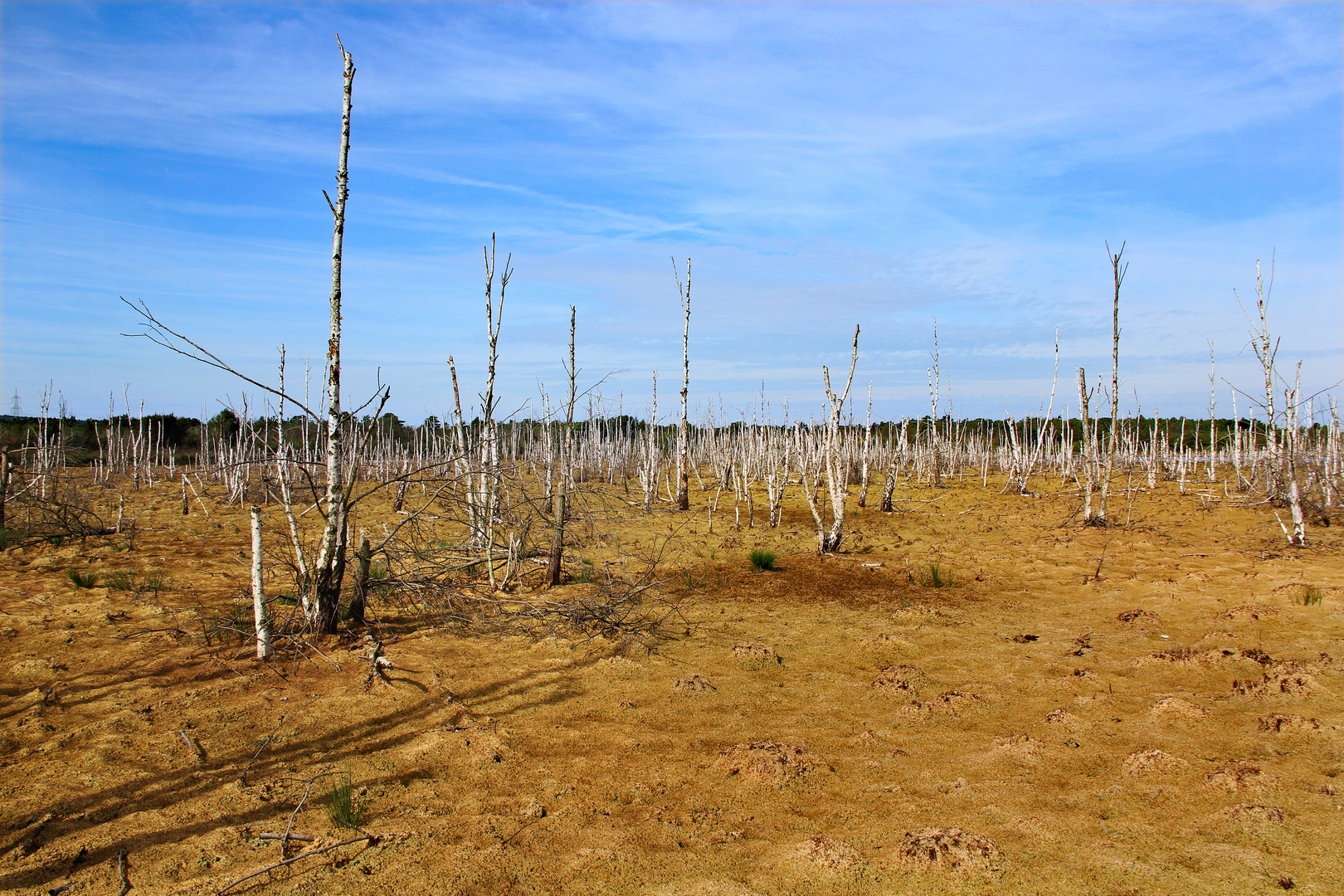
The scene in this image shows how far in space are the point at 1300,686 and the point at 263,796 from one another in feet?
20.1

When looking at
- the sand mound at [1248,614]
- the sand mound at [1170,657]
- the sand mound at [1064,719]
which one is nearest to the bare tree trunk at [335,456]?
the sand mound at [1064,719]

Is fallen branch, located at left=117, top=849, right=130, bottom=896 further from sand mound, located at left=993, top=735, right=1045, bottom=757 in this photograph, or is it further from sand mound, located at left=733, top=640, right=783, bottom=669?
sand mound, located at left=993, top=735, right=1045, bottom=757

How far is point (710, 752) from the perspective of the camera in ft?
12.9

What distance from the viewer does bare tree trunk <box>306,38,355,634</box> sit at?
16.3ft

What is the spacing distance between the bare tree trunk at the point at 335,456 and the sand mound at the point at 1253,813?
5.34 meters

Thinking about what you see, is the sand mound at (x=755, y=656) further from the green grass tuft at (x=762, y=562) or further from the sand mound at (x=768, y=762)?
the green grass tuft at (x=762, y=562)

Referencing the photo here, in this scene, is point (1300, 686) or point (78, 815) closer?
point (78, 815)

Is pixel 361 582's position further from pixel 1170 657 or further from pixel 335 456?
pixel 1170 657

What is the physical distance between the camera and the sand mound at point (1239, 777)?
3164 mm

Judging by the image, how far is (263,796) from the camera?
332cm

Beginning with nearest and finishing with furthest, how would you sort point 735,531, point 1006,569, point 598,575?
point 598,575, point 1006,569, point 735,531

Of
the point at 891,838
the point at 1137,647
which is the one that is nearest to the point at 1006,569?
the point at 1137,647

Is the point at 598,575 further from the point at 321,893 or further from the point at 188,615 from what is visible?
the point at 321,893

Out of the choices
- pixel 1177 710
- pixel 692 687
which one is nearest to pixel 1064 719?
pixel 1177 710
